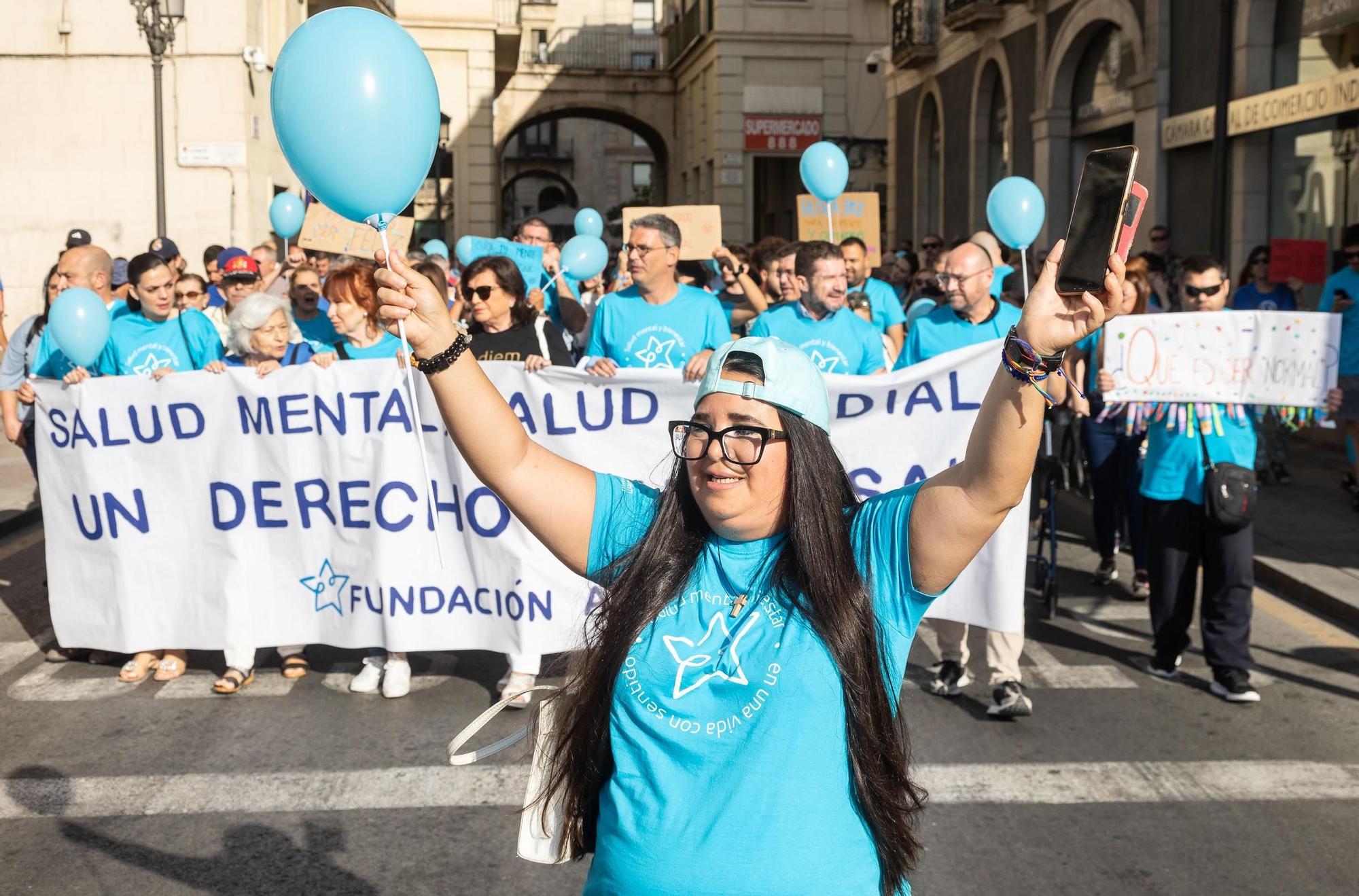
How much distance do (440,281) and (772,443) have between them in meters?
6.12

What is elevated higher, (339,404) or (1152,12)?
(1152,12)

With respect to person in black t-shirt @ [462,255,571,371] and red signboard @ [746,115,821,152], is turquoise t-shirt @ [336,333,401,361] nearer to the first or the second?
person in black t-shirt @ [462,255,571,371]

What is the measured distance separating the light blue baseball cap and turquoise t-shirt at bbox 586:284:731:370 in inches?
169

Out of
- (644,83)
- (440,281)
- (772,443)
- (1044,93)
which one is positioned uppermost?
(644,83)

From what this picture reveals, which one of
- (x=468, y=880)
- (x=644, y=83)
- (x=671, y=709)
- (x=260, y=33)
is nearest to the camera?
→ (x=671, y=709)

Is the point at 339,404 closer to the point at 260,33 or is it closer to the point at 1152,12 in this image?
the point at 1152,12

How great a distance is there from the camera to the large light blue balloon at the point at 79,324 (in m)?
6.54

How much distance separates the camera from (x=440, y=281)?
8.24 m

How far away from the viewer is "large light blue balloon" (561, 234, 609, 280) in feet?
32.0

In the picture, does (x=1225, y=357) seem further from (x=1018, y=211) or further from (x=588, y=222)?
(x=588, y=222)

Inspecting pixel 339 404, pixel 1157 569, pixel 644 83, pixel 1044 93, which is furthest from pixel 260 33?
pixel 644 83

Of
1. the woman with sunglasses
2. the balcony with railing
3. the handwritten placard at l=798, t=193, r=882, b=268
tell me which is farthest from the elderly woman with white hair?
the balcony with railing

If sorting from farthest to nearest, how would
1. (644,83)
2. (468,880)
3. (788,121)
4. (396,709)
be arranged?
(644,83) < (788,121) < (396,709) < (468,880)

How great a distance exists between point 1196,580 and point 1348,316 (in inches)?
211
